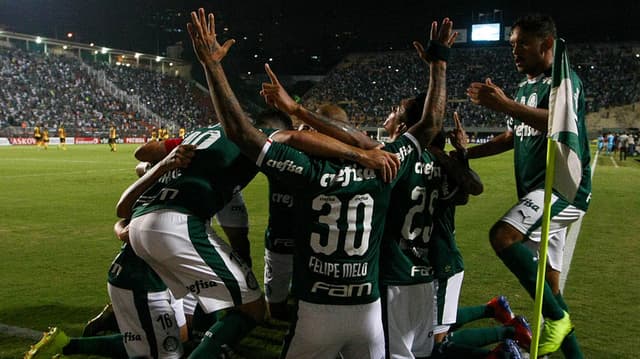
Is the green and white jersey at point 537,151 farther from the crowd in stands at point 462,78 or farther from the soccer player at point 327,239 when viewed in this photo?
the crowd in stands at point 462,78

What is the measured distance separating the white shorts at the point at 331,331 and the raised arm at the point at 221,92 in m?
0.83

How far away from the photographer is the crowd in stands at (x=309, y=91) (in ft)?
169

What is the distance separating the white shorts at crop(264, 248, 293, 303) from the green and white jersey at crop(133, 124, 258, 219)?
2.01m

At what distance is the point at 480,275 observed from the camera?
23.3 feet

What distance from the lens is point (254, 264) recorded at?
775 centimetres

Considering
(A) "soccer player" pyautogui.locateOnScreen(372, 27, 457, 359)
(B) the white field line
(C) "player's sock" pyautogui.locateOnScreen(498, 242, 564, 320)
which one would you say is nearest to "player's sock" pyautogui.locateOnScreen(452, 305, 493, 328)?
(C) "player's sock" pyautogui.locateOnScreen(498, 242, 564, 320)

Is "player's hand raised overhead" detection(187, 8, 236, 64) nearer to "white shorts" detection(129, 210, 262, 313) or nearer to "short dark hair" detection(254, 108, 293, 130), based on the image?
"white shorts" detection(129, 210, 262, 313)

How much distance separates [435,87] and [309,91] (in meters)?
81.8

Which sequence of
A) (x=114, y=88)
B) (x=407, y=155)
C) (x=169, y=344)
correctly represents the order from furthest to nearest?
(x=114, y=88)
(x=169, y=344)
(x=407, y=155)

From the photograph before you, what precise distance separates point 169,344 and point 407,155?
2.06m

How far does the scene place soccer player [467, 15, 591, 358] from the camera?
155 inches

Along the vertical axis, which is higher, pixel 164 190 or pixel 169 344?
pixel 164 190

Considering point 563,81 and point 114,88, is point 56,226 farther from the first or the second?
point 114,88

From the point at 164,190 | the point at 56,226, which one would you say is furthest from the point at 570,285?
the point at 56,226
